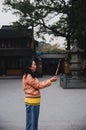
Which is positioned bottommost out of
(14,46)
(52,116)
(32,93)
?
(52,116)

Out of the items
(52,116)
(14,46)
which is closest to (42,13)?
(14,46)

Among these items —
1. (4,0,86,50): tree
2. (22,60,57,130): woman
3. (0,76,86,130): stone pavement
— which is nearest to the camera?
(22,60,57,130): woman

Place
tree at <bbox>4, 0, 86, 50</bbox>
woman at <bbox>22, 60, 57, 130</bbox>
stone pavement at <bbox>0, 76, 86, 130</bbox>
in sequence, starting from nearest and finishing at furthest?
woman at <bbox>22, 60, 57, 130</bbox>, stone pavement at <bbox>0, 76, 86, 130</bbox>, tree at <bbox>4, 0, 86, 50</bbox>

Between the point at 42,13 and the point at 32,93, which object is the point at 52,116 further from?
the point at 42,13

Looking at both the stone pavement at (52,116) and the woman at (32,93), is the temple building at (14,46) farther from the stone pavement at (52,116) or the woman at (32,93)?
the woman at (32,93)

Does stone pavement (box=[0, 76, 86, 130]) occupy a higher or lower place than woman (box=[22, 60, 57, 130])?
lower

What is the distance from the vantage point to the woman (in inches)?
322

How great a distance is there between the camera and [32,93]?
823 centimetres

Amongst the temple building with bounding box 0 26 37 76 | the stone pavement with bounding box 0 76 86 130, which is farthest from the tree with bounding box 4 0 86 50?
the stone pavement with bounding box 0 76 86 130

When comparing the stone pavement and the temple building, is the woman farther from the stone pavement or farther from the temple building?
the temple building

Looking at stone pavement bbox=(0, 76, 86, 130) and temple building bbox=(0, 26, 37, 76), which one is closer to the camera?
stone pavement bbox=(0, 76, 86, 130)

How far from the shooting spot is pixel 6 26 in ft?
195

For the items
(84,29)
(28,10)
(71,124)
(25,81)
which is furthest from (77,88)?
(28,10)

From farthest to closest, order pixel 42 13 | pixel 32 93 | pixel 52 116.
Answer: pixel 42 13, pixel 52 116, pixel 32 93
